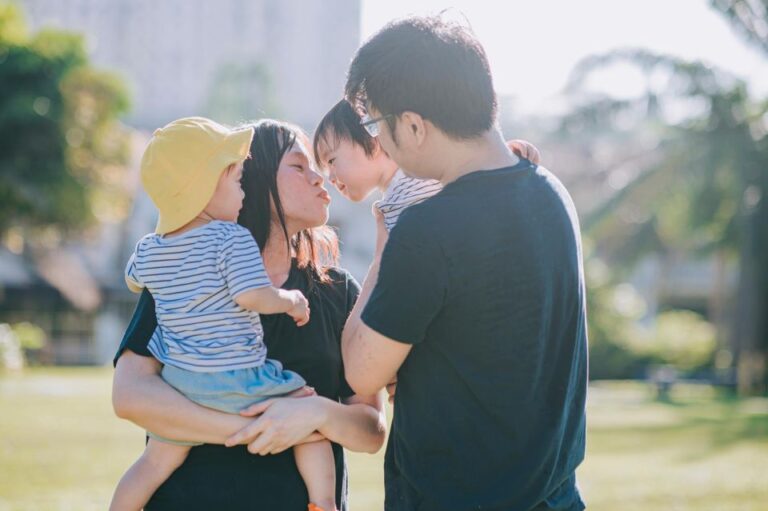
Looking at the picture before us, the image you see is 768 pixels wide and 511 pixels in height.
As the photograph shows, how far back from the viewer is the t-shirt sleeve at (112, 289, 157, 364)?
3455 mm

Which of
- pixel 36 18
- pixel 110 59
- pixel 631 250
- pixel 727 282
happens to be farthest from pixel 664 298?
pixel 36 18

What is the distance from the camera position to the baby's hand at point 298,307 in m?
3.39

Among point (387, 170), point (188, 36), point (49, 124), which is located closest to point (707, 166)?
point (49, 124)

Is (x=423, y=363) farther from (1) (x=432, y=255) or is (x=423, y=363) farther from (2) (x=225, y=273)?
(2) (x=225, y=273)

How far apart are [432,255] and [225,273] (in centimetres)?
74

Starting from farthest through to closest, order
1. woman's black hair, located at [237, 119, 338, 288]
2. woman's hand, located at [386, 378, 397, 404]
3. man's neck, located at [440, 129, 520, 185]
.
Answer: woman's black hair, located at [237, 119, 338, 288] < woman's hand, located at [386, 378, 397, 404] < man's neck, located at [440, 129, 520, 185]

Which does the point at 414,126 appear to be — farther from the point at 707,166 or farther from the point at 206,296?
the point at 707,166

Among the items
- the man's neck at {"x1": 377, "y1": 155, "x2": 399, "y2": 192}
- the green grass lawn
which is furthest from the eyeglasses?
the green grass lawn

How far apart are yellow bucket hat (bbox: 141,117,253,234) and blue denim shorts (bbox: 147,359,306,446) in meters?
0.44

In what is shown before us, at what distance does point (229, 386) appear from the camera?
131 inches

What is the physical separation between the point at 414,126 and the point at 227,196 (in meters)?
0.75

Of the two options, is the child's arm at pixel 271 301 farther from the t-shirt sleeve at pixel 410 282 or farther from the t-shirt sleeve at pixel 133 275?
the t-shirt sleeve at pixel 410 282

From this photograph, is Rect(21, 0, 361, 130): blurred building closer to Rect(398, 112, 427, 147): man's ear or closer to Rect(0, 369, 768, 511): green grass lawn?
Rect(0, 369, 768, 511): green grass lawn

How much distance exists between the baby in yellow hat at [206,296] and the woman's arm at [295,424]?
0.21ft
